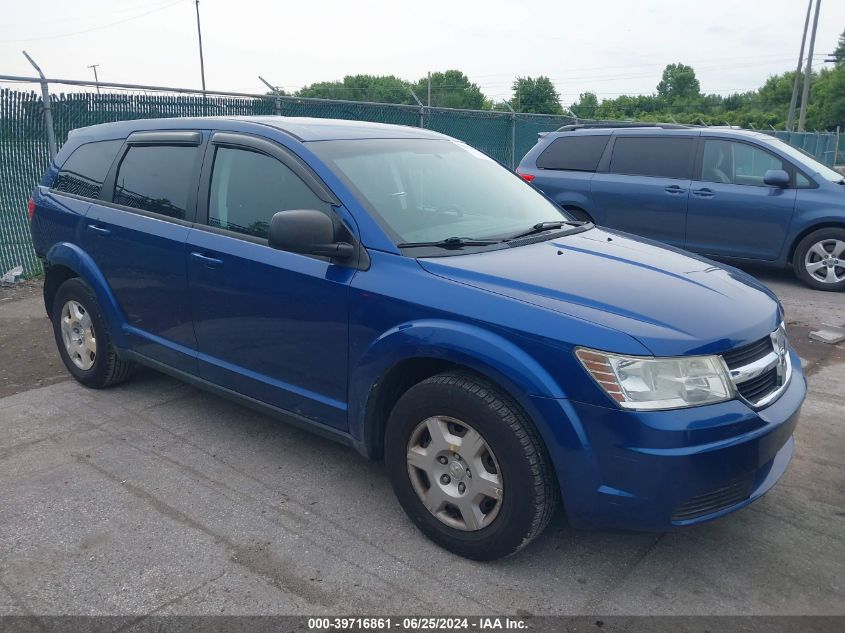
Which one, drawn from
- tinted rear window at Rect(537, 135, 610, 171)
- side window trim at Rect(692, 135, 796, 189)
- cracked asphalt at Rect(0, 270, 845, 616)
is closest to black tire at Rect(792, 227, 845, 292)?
side window trim at Rect(692, 135, 796, 189)

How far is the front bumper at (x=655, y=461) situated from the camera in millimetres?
2564

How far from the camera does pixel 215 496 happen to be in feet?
11.7

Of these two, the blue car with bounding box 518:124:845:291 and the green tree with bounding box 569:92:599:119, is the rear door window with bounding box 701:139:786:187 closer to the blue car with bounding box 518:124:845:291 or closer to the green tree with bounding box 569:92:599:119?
the blue car with bounding box 518:124:845:291

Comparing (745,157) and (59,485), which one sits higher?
(745,157)

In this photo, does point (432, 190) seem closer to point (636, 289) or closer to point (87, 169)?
point (636, 289)

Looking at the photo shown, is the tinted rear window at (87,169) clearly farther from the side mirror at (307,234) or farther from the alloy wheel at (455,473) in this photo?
the alloy wheel at (455,473)

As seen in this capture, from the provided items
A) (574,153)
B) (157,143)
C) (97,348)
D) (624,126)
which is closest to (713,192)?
(624,126)

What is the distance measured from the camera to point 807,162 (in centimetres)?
844

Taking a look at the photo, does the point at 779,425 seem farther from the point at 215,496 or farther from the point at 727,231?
the point at 727,231

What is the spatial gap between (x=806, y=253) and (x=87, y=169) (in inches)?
289

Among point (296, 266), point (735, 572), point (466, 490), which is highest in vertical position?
point (296, 266)

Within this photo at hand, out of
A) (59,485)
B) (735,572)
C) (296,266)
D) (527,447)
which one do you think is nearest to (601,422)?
(527,447)

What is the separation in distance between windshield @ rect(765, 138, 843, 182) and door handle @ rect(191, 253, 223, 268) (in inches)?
279

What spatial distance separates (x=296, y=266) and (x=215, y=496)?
120 centimetres
